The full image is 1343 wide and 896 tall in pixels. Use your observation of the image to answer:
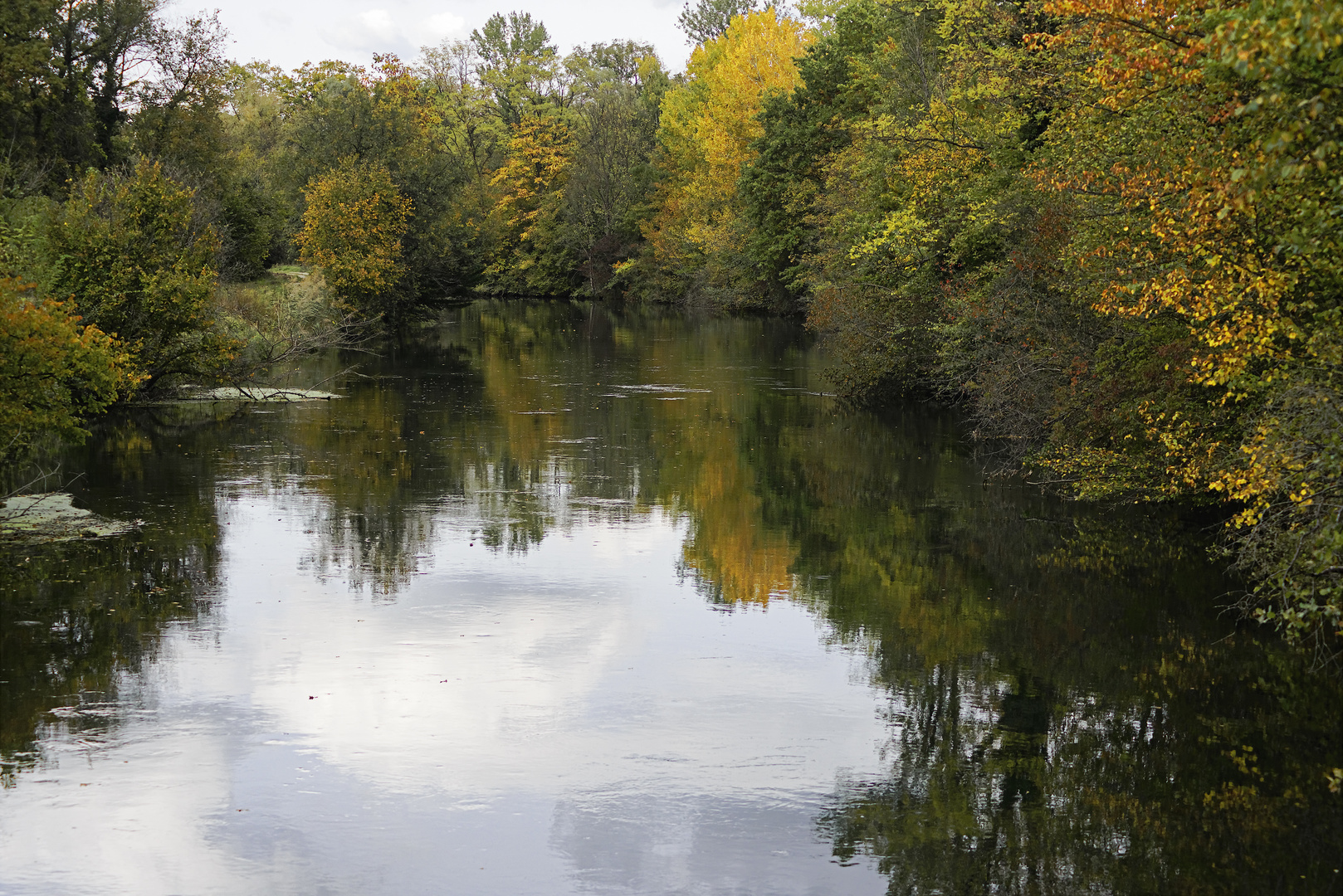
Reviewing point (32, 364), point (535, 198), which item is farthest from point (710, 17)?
point (32, 364)

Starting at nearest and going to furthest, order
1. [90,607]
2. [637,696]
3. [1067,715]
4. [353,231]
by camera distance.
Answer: [1067,715] → [637,696] → [90,607] → [353,231]

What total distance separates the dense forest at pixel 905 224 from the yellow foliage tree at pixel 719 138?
25 centimetres

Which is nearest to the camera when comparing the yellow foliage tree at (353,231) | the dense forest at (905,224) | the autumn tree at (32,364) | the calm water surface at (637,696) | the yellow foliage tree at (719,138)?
the calm water surface at (637,696)

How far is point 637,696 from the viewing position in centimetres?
1185

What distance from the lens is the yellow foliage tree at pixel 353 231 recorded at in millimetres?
49281

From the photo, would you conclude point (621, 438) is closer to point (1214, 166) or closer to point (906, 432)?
point (906, 432)

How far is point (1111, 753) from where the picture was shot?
1060 cm

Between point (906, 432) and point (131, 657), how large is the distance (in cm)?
2020

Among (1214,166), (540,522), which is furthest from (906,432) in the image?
(1214,166)

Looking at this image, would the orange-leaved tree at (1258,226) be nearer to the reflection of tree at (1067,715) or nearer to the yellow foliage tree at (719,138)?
the reflection of tree at (1067,715)

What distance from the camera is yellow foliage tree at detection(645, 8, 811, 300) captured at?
67.9 metres

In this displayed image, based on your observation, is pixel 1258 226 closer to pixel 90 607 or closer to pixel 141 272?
pixel 90 607

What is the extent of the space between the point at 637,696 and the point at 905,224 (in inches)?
712

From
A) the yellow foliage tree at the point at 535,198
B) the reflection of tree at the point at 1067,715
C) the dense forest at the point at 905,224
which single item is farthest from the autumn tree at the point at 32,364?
the yellow foliage tree at the point at 535,198
